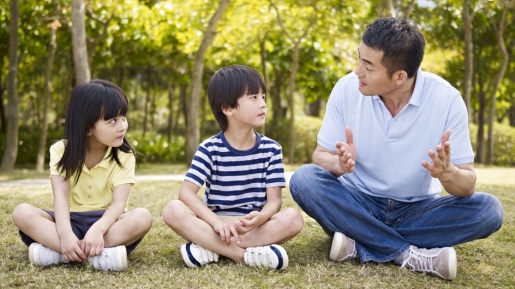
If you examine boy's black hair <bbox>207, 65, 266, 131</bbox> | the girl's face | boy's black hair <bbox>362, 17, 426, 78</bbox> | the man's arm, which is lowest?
the man's arm

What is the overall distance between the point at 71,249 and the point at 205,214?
634 millimetres

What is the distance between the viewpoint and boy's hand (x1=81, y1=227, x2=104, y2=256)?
2.74 meters

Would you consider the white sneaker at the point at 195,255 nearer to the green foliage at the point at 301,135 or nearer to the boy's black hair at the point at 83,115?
the boy's black hair at the point at 83,115

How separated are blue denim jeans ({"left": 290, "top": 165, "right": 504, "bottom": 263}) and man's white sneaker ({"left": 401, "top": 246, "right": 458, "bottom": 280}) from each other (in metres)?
A: 0.08

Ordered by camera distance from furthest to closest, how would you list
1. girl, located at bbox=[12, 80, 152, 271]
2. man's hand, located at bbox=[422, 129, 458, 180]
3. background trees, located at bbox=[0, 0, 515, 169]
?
background trees, located at bbox=[0, 0, 515, 169] < girl, located at bbox=[12, 80, 152, 271] < man's hand, located at bbox=[422, 129, 458, 180]

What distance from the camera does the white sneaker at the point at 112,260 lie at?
8.88 ft

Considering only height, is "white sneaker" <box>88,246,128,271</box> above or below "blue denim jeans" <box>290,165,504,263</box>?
below

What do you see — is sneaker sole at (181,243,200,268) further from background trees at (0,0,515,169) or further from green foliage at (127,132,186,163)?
green foliage at (127,132,186,163)

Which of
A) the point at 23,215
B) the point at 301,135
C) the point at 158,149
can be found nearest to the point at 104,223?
the point at 23,215

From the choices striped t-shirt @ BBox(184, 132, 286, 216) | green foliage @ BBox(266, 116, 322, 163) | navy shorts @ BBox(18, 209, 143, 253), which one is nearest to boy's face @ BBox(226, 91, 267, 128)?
striped t-shirt @ BBox(184, 132, 286, 216)

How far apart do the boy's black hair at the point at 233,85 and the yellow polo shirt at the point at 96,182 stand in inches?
23.3

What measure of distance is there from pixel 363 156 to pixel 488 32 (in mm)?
12901

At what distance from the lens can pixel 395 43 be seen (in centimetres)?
288

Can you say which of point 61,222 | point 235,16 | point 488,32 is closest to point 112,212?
point 61,222
